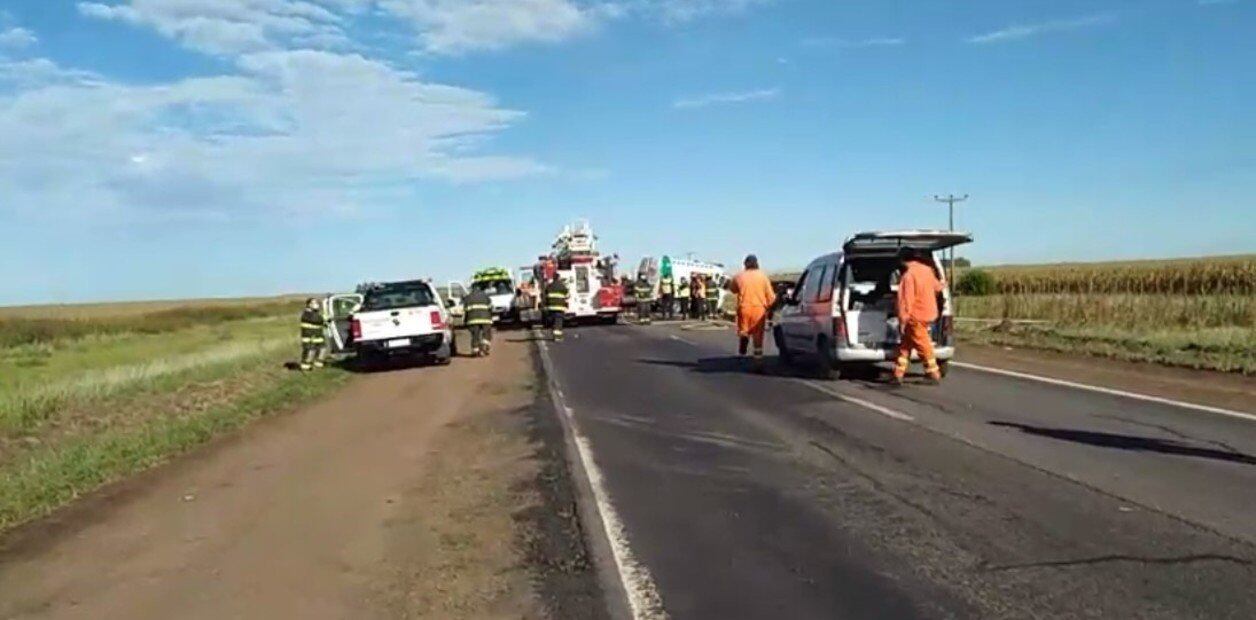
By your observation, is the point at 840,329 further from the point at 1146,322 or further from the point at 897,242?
the point at 1146,322

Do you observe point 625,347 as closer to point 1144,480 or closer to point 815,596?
point 1144,480

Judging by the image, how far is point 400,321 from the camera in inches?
1007

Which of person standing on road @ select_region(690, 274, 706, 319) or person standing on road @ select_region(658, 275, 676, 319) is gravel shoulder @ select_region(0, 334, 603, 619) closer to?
person standing on road @ select_region(690, 274, 706, 319)

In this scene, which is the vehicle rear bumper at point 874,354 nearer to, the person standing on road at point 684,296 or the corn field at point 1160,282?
the corn field at point 1160,282

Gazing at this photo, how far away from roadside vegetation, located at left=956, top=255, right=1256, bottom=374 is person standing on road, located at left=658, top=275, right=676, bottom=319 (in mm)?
10305

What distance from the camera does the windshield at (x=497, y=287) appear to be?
149ft

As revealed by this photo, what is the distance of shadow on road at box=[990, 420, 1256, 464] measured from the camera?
10258 millimetres

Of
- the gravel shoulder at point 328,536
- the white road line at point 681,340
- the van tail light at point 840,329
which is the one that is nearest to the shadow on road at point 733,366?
the van tail light at point 840,329

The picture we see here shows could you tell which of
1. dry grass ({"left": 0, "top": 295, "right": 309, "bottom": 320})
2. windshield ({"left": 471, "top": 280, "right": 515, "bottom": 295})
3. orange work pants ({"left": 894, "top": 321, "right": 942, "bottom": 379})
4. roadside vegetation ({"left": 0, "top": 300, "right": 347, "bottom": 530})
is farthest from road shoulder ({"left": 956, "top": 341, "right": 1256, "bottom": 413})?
dry grass ({"left": 0, "top": 295, "right": 309, "bottom": 320})

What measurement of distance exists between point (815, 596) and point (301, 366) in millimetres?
22069

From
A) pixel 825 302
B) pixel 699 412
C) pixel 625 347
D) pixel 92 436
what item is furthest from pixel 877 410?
pixel 625 347

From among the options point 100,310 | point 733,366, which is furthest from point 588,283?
point 100,310

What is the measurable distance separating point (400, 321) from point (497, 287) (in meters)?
20.3

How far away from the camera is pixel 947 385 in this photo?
16891 millimetres
